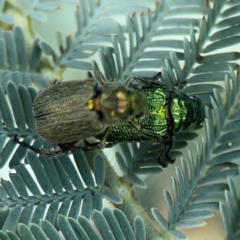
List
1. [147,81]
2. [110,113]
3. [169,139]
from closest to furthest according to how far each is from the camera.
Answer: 1. [169,139]
2. [147,81]
3. [110,113]

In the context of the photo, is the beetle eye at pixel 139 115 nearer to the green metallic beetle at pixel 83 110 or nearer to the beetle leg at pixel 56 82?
the green metallic beetle at pixel 83 110

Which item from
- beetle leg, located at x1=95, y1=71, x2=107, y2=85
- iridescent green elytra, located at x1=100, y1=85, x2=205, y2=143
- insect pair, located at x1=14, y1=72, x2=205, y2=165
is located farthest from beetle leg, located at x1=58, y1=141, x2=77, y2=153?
beetle leg, located at x1=95, y1=71, x2=107, y2=85

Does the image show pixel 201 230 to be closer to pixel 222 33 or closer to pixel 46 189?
pixel 46 189

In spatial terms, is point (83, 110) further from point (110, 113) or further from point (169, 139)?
point (169, 139)

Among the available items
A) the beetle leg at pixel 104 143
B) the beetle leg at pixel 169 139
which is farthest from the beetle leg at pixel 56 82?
the beetle leg at pixel 169 139

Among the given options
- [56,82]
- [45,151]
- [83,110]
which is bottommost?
[45,151]

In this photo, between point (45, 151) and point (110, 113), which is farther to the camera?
point (110, 113)

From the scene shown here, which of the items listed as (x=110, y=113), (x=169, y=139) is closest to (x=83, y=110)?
(x=110, y=113)
